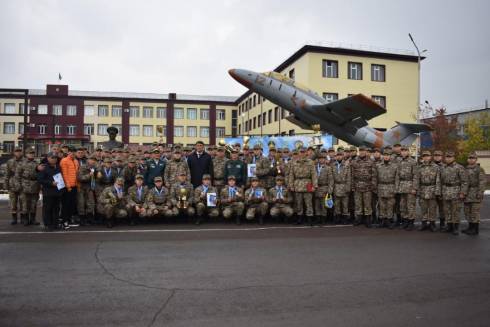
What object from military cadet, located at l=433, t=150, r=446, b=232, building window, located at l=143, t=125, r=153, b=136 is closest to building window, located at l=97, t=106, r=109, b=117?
building window, located at l=143, t=125, r=153, b=136

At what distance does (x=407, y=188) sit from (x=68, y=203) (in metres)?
8.75

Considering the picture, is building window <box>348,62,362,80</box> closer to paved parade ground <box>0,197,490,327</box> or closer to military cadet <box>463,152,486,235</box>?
military cadet <box>463,152,486,235</box>

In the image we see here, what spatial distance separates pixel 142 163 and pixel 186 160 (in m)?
1.32

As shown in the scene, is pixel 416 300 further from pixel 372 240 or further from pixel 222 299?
pixel 372 240

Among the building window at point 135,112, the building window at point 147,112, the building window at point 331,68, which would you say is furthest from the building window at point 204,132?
the building window at point 331,68

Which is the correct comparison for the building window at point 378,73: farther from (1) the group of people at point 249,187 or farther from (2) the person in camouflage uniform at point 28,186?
(2) the person in camouflage uniform at point 28,186

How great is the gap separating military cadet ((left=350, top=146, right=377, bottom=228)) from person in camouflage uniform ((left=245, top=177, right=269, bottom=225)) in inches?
98.6

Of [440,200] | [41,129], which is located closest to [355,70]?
[440,200]

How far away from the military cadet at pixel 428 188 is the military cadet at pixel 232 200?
4665 millimetres

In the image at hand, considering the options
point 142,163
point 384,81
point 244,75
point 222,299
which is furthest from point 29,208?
point 384,81

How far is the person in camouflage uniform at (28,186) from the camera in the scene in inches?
378

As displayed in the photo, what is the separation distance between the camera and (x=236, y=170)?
10672 millimetres

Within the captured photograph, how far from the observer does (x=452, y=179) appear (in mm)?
9023

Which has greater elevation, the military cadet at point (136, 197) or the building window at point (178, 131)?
the building window at point (178, 131)
